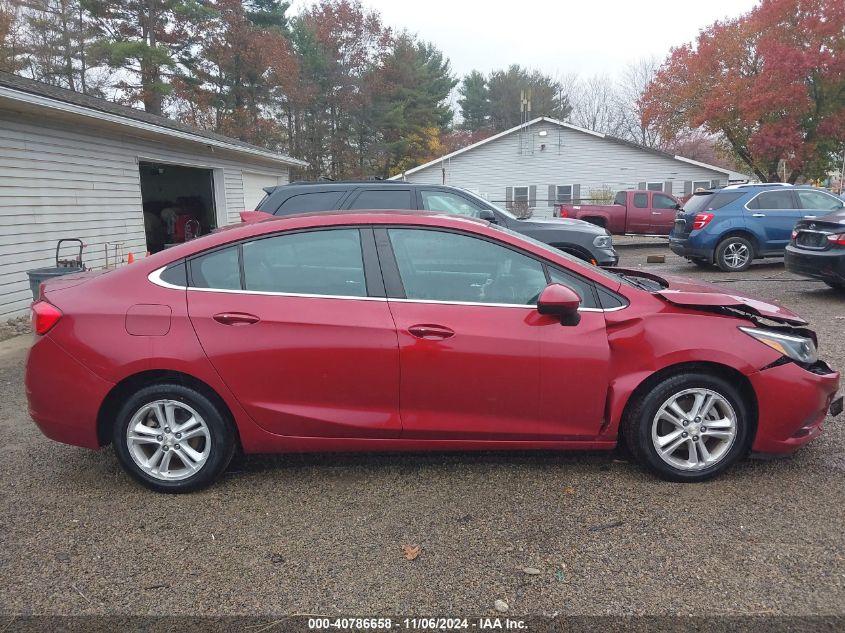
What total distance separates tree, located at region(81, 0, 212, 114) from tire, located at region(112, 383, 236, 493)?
2619cm

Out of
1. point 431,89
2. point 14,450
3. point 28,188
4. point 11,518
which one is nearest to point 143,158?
point 28,188

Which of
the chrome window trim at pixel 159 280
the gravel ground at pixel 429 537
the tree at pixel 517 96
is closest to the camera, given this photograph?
the gravel ground at pixel 429 537

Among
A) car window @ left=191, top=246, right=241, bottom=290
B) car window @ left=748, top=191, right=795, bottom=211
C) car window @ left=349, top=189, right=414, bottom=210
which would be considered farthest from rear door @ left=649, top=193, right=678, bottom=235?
car window @ left=191, top=246, right=241, bottom=290

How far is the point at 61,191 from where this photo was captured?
9.64m

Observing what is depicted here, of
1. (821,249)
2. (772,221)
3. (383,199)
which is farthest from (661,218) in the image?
(383,199)

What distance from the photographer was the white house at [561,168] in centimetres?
2698

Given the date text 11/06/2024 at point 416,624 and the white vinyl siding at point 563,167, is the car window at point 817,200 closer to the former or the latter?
the date text 11/06/2024 at point 416,624

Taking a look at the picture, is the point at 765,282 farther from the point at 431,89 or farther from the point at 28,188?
the point at 431,89

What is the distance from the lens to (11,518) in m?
3.22

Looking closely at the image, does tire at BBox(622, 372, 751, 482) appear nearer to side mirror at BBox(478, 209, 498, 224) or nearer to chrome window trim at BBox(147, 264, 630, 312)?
chrome window trim at BBox(147, 264, 630, 312)

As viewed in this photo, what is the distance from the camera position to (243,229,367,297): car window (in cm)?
341

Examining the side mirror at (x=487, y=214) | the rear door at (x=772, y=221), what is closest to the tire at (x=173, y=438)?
the side mirror at (x=487, y=214)

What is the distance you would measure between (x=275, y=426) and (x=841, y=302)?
27.8 ft

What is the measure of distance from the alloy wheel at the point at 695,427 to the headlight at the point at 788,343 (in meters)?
0.41
